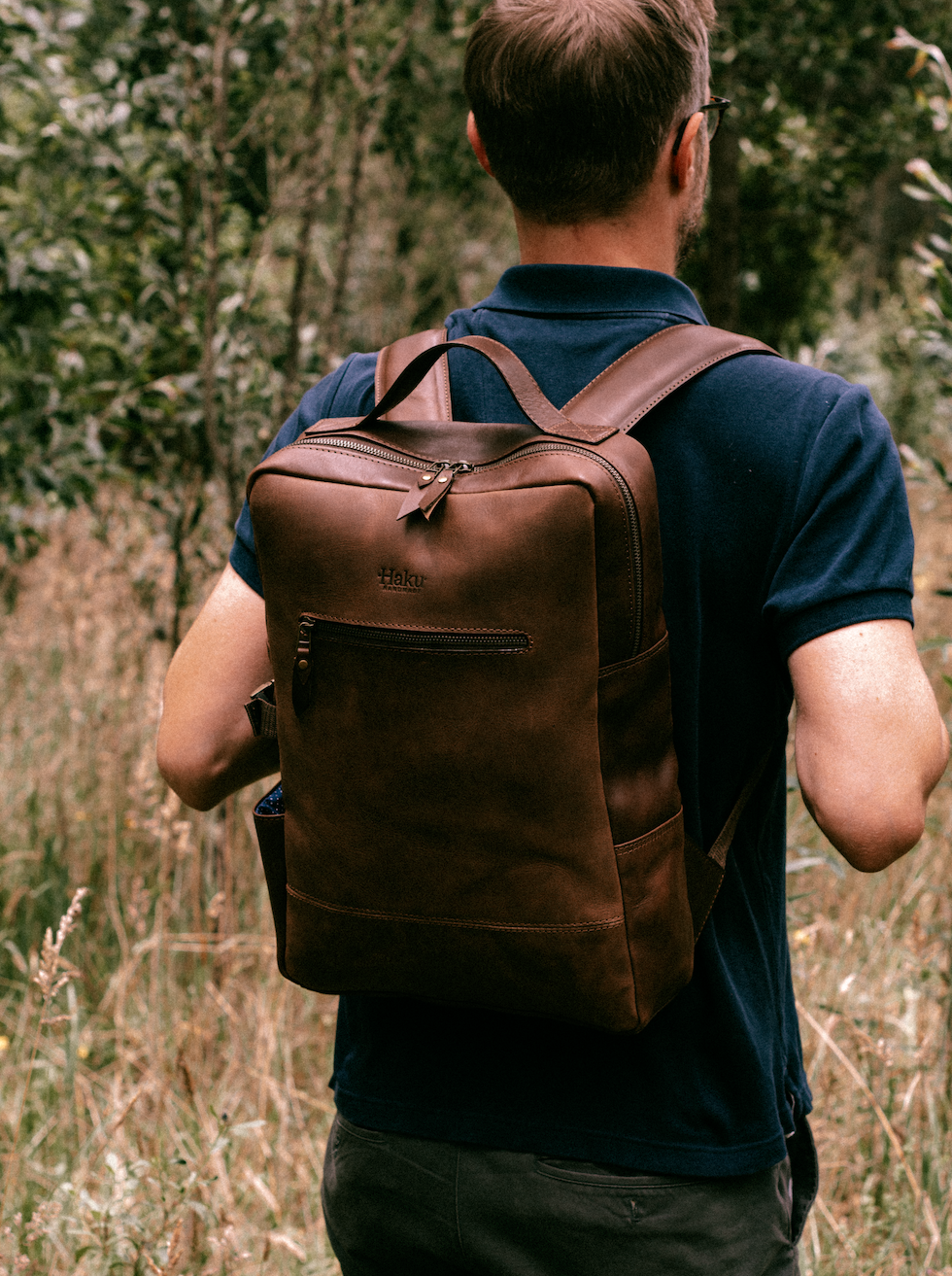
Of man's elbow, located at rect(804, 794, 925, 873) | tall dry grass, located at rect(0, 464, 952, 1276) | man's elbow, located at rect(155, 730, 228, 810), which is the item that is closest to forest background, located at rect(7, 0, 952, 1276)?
tall dry grass, located at rect(0, 464, 952, 1276)

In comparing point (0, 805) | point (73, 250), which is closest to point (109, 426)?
point (73, 250)

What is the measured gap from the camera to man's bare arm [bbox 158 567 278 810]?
1.25 meters

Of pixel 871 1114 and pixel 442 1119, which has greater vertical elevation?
pixel 442 1119

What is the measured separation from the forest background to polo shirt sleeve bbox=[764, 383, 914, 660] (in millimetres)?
1200

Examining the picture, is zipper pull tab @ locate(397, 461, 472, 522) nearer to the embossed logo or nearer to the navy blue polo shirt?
the embossed logo

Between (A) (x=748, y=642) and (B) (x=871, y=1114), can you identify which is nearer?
(A) (x=748, y=642)

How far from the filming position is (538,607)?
3.12 feet

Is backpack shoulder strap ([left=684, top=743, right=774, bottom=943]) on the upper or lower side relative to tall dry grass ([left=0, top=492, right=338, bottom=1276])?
upper

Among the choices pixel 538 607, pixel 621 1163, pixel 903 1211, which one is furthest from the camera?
pixel 903 1211

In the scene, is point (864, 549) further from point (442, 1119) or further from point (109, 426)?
point (109, 426)

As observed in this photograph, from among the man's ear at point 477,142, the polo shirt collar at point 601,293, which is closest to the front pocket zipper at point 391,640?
the polo shirt collar at point 601,293

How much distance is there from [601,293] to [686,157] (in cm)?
15

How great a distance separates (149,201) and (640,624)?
115 inches

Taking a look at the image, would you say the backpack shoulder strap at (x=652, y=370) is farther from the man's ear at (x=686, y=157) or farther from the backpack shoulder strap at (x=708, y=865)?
the backpack shoulder strap at (x=708, y=865)
